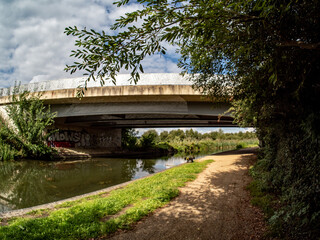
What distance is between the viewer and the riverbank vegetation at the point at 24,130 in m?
14.2

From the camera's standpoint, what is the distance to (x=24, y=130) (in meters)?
14.5

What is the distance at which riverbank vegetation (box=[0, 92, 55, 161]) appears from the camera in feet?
46.5

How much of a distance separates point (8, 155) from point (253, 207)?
1655 centimetres

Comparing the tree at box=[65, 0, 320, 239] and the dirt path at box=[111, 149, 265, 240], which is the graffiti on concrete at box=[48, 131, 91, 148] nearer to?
the dirt path at box=[111, 149, 265, 240]

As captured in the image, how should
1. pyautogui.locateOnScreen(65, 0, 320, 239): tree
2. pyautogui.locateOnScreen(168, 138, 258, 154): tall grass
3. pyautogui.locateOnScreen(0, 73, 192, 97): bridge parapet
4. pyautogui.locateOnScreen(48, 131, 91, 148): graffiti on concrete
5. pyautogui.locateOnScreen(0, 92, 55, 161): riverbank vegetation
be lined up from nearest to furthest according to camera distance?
Answer: pyautogui.locateOnScreen(65, 0, 320, 239): tree, pyautogui.locateOnScreen(0, 73, 192, 97): bridge parapet, pyautogui.locateOnScreen(0, 92, 55, 161): riverbank vegetation, pyautogui.locateOnScreen(48, 131, 91, 148): graffiti on concrete, pyautogui.locateOnScreen(168, 138, 258, 154): tall grass

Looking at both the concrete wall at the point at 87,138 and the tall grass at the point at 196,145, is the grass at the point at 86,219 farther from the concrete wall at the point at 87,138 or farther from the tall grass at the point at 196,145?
the tall grass at the point at 196,145

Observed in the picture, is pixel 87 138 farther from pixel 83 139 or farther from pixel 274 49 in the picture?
pixel 274 49

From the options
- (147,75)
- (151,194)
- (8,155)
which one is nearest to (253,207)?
(151,194)

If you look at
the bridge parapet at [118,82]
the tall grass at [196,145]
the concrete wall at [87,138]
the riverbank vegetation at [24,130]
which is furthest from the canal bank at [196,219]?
the tall grass at [196,145]

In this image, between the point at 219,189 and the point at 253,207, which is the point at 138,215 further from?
the point at 219,189

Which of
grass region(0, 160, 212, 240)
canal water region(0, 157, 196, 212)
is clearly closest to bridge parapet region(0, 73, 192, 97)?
canal water region(0, 157, 196, 212)

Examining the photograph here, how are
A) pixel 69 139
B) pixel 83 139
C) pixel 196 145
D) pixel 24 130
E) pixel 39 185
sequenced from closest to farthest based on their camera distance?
pixel 39 185 → pixel 24 130 → pixel 69 139 → pixel 83 139 → pixel 196 145

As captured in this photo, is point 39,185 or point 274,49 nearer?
point 274,49

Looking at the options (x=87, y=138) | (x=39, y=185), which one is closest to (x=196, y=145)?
(x=87, y=138)
